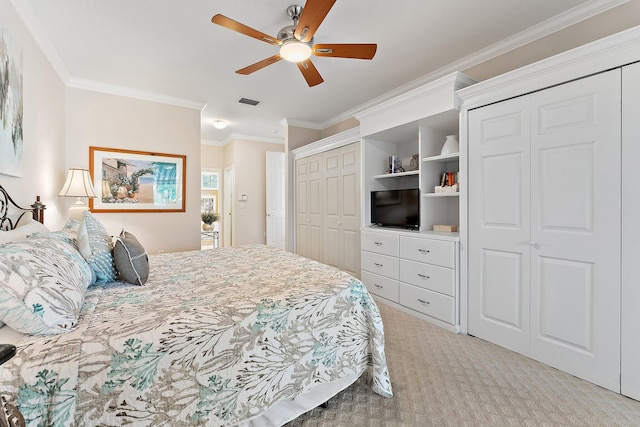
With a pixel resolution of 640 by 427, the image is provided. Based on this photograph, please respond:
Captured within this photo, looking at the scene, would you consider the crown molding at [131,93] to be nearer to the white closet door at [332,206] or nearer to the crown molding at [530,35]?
the white closet door at [332,206]

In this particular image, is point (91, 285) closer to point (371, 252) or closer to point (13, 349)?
point (13, 349)

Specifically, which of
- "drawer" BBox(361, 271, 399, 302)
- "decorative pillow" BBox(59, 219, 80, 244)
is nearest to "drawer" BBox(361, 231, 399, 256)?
"drawer" BBox(361, 271, 399, 302)

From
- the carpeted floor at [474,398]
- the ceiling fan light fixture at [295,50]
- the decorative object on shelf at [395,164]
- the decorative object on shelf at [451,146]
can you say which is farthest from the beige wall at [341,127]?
the carpeted floor at [474,398]

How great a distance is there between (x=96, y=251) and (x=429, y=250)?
265cm

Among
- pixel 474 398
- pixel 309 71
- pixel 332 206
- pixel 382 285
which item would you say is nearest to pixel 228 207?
pixel 332 206

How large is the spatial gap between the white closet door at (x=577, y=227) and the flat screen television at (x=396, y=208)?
1.15 meters

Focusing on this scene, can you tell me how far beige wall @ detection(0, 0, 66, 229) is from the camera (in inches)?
78.1

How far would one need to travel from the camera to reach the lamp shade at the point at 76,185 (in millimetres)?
2771

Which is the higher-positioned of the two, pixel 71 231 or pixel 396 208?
pixel 396 208

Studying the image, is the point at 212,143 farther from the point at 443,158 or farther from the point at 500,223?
the point at 500,223

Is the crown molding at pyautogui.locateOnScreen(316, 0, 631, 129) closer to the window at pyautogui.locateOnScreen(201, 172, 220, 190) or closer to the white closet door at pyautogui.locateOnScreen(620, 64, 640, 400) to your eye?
the white closet door at pyautogui.locateOnScreen(620, 64, 640, 400)

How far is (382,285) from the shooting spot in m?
3.27

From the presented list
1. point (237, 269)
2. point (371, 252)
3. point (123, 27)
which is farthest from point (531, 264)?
point (123, 27)

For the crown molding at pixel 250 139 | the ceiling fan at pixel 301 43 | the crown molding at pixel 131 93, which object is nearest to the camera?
the ceiling fan at pixel 301 43
